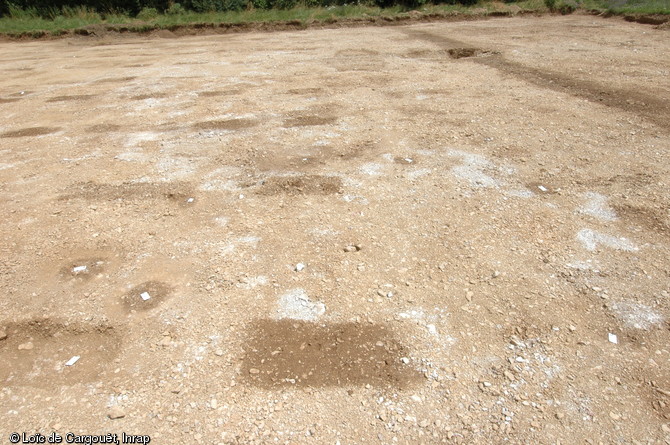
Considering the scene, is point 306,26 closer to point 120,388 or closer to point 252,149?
point 252,149

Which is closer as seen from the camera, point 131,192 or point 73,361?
point 73,361

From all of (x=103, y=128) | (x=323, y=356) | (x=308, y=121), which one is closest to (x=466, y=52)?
(x=308, y=121)

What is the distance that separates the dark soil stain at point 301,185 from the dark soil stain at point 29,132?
426 cm

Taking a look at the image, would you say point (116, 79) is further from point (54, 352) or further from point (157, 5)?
point (157, 5)

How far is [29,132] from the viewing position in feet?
24.2

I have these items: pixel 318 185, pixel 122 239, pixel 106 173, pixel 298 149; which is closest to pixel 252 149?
pixel 298 149

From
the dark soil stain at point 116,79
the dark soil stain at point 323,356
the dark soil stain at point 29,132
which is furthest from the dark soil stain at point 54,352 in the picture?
the dark soil stain at point 116,79

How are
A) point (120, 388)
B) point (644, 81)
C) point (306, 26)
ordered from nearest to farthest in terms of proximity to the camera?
1. point (120, 388)
2. point (644, 81)
3. point (306, 26)

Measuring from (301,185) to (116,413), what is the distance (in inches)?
125

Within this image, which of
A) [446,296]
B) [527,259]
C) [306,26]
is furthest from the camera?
[306,26]

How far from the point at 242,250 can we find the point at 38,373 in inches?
71.6

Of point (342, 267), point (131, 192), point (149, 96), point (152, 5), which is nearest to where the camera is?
point (342, 267)

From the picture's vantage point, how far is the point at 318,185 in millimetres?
5414

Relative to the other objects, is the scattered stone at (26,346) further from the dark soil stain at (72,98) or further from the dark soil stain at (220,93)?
the dark soil stain at (72,98)
